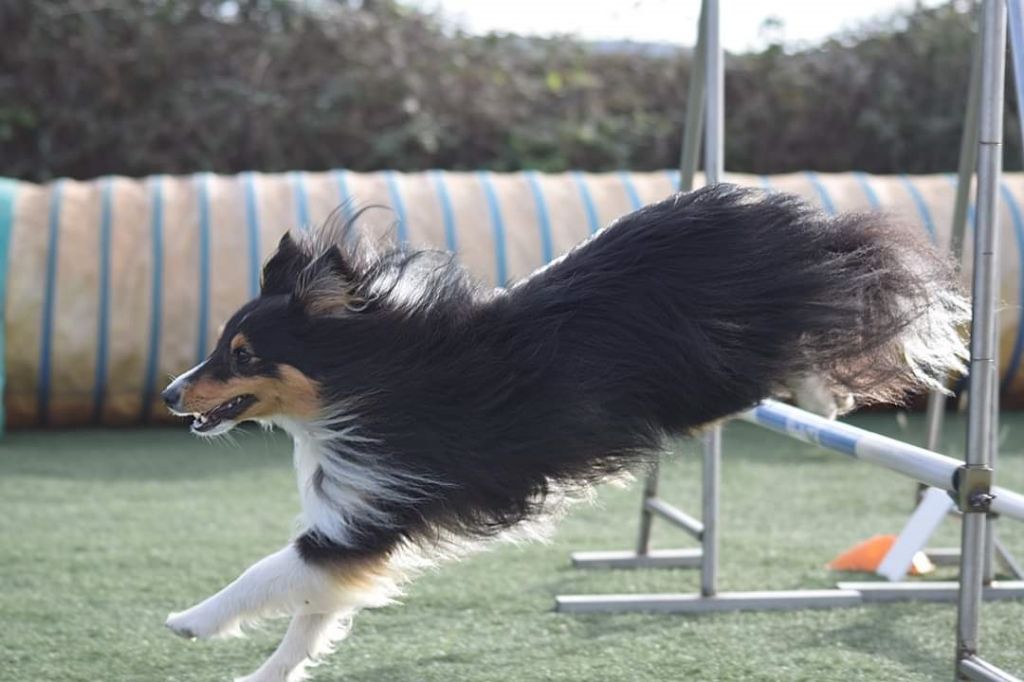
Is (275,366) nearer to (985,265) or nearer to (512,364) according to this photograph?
(512,364)

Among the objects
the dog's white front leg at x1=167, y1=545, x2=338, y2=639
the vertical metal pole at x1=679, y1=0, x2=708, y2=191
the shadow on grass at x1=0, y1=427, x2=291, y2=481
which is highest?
the vertical metal pole at x1=679, y1=0, x2=708, y2=191

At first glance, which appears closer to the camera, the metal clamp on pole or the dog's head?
the metal clamp on pole

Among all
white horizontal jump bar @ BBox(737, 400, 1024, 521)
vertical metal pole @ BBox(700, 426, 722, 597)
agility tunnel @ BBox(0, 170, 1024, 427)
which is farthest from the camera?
agility tunnel @ BBox(0, 170, 1024, 427)

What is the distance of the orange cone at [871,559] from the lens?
4.76 metres

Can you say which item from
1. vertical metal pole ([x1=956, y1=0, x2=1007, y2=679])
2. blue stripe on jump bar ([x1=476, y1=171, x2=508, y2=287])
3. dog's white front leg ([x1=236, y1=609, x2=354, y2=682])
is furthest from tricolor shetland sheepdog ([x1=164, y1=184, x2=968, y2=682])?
blue stripe on jump bar ([x1=476, y1=171, x2=508, y2=287])

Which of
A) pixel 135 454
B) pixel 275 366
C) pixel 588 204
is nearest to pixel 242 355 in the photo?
pixel 275 366

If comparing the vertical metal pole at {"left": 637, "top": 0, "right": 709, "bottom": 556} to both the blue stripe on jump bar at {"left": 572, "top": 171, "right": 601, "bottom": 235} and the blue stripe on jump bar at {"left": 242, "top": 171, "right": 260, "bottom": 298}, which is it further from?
the blue stripe on jump bar at {"left": 242, "top": 171, "right": 260, "bottom": 298}

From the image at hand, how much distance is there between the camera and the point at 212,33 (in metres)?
12.0

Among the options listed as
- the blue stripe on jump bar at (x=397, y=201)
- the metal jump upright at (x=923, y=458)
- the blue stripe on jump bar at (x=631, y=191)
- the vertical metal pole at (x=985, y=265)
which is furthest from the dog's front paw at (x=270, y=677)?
the blue stripe on jump bar at (x=631, y=191)

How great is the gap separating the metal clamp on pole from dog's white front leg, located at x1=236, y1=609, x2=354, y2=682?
1411 mm

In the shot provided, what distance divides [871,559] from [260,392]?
245cm

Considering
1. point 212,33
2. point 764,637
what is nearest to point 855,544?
point 764,637

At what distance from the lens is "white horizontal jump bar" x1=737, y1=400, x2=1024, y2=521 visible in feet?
9.91

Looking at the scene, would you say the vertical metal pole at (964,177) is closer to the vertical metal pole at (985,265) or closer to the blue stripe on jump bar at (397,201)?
the vertical metal pole at (985,265)
